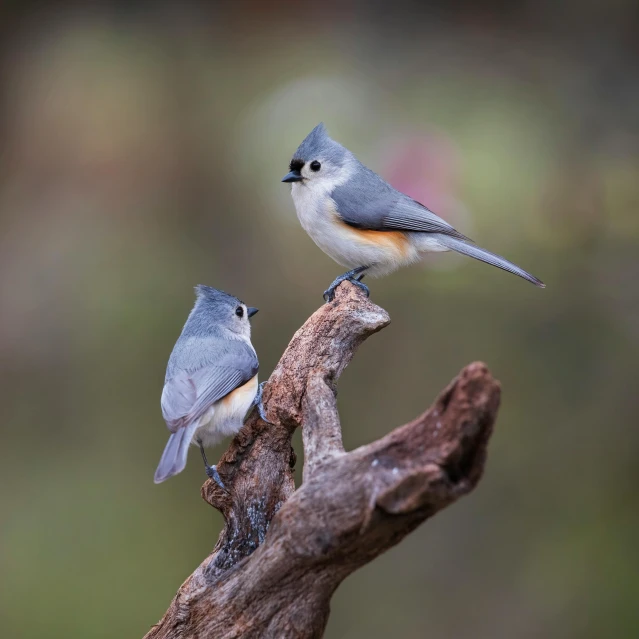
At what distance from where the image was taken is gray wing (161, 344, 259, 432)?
216 cm

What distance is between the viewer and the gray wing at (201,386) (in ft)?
7.07

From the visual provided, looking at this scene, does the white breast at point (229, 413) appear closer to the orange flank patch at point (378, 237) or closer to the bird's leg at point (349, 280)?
the bird's leg at point (349, 280)

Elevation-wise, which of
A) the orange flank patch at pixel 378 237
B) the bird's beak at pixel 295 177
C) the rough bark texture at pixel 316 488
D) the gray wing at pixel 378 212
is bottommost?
the rough bark texture at pixel 316 488

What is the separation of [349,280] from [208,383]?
635mm

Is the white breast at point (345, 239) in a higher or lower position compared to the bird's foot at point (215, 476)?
higher

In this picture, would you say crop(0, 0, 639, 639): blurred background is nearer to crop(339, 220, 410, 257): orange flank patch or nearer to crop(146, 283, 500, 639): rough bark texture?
crop(339, 220, 410, 257): orange flank patch

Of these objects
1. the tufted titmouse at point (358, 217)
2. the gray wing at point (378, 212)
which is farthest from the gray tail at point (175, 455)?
the gray wing at point (378, 212)

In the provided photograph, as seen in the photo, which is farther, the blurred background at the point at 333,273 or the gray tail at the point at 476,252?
the blurred background at the point at 333,273

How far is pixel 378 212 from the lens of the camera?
2.79 m

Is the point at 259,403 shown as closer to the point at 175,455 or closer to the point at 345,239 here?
the point at 175,455

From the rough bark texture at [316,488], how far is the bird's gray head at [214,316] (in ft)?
1.21

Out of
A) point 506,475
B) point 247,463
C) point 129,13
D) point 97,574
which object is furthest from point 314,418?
point 129,13

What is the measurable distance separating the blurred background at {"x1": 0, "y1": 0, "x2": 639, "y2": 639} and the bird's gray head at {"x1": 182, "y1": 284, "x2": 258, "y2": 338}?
145 centimetres

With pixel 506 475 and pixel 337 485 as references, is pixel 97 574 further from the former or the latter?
pixel 337 485
